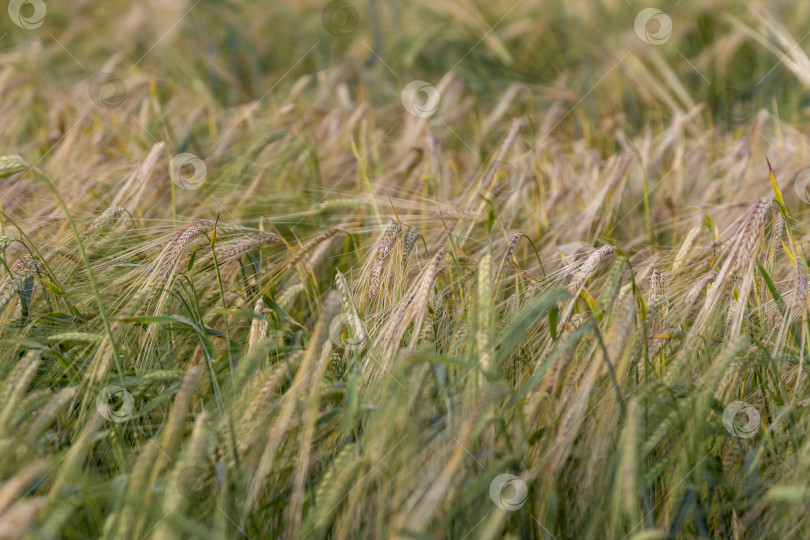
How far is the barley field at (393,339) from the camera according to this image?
3.99ft

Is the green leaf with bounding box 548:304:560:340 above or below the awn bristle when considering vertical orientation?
below

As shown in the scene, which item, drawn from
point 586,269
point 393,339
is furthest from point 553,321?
point 393,339

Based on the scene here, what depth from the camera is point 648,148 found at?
2.92 m

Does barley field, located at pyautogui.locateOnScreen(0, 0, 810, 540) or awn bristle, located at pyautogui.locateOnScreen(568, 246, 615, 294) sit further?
awn bristle, located at pyautogui.locateOnScreen(568, 246, 615, 294)

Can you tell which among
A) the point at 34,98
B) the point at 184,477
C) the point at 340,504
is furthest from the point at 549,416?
the point at 34,98

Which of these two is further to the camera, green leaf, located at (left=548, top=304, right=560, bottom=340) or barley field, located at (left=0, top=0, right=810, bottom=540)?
green leaf, located at (left=548, top=304, right=560, bottom=340)

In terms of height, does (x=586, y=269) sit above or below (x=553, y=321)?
above

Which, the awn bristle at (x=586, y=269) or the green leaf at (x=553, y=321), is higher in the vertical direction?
the awn bristle at (x=586, y=269)

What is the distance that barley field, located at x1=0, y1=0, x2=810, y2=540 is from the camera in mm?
1217

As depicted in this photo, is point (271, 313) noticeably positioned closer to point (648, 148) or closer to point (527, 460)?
point (527, 460)

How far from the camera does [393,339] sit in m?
1.46

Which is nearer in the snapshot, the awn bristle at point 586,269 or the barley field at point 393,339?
the barley field at point 393,339

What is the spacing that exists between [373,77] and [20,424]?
3.29m

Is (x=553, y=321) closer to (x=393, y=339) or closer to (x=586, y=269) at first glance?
(x=586, y=269)
